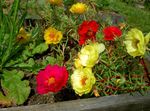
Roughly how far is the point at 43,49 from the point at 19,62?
0.22 meters

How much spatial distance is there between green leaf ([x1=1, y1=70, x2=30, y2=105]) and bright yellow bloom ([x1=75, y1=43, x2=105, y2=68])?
404 millimetres

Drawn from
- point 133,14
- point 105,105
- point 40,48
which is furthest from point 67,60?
point 133,14

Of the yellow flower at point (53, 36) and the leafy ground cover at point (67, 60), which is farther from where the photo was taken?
the yellow flower at point (53, 36)

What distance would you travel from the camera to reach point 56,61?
3082mm

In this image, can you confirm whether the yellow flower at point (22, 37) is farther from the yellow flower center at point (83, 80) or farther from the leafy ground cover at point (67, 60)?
the yellow flower center at point (83, 80)

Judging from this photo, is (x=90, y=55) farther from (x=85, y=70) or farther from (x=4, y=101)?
(x=4, y=101)

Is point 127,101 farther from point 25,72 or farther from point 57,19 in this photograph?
point 57,19

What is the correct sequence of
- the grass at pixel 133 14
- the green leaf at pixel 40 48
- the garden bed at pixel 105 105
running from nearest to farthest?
the garden bed at pixel 105 105, the green leaf at pixel 40 48, the grass at pixel 133 14

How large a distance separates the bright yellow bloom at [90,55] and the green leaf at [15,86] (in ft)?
1.32

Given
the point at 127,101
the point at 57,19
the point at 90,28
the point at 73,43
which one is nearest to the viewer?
the point at 127,101

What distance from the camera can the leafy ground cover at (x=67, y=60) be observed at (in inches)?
99.3

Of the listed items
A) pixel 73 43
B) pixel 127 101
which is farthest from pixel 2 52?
pixel 127 101

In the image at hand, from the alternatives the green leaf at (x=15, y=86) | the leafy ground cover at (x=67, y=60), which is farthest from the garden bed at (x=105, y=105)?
the green leaf at (x=15, y=86)

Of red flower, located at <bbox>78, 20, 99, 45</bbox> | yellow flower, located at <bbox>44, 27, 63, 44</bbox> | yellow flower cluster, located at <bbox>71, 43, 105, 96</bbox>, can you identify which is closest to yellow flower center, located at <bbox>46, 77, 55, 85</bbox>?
yellow flower cluster, located at <bbox>71, 43, 105, 96</bbox>
